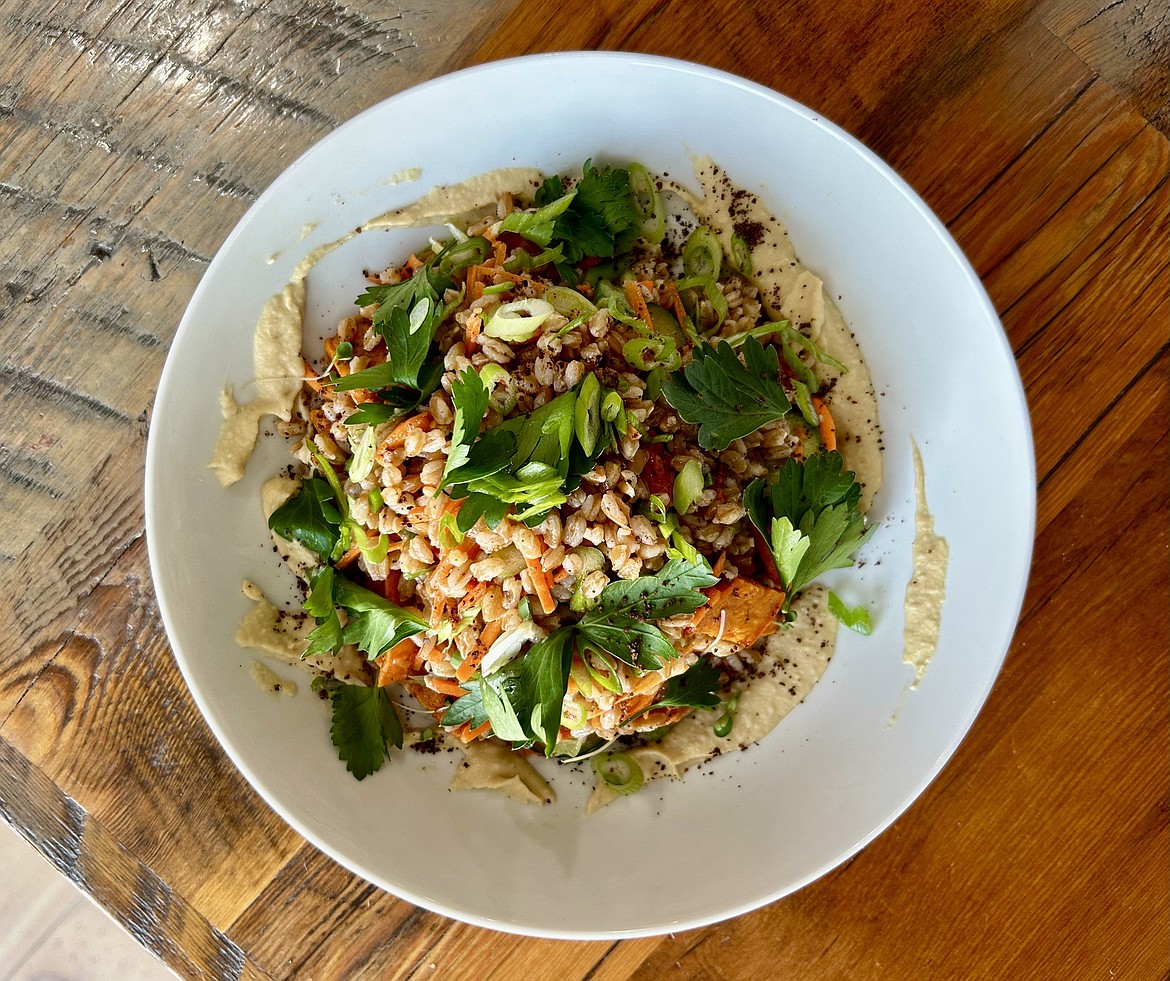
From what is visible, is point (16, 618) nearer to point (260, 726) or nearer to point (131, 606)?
point (131, 606)

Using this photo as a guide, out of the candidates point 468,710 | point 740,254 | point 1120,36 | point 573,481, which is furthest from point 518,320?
point 1120,36

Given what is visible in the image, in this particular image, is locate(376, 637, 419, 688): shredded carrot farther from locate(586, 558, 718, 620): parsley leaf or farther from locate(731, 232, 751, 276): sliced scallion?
locate(731, 232, 751, 276): sliced scallion

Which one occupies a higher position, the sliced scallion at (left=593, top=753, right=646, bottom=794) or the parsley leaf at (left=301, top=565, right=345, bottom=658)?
the parsley leaf at (left=301, top=565, right=345, bottom=658)

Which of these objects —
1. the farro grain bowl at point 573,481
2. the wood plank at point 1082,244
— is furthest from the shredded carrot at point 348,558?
the wood plank at point 1082,244

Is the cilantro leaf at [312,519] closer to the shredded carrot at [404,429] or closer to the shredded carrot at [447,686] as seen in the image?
the shredded carrot at [404,429]

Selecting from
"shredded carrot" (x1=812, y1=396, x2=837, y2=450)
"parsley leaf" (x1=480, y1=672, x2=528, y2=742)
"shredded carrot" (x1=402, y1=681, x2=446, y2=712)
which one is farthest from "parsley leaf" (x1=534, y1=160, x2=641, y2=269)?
"shredded carrot" (x1=402, y1=681, x2=446, y2=712)

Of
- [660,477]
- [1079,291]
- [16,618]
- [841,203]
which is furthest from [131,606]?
[1079,291]

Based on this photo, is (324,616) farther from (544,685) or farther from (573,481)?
(573,481)

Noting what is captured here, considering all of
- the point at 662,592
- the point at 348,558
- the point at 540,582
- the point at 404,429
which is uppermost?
the point at 404,429
